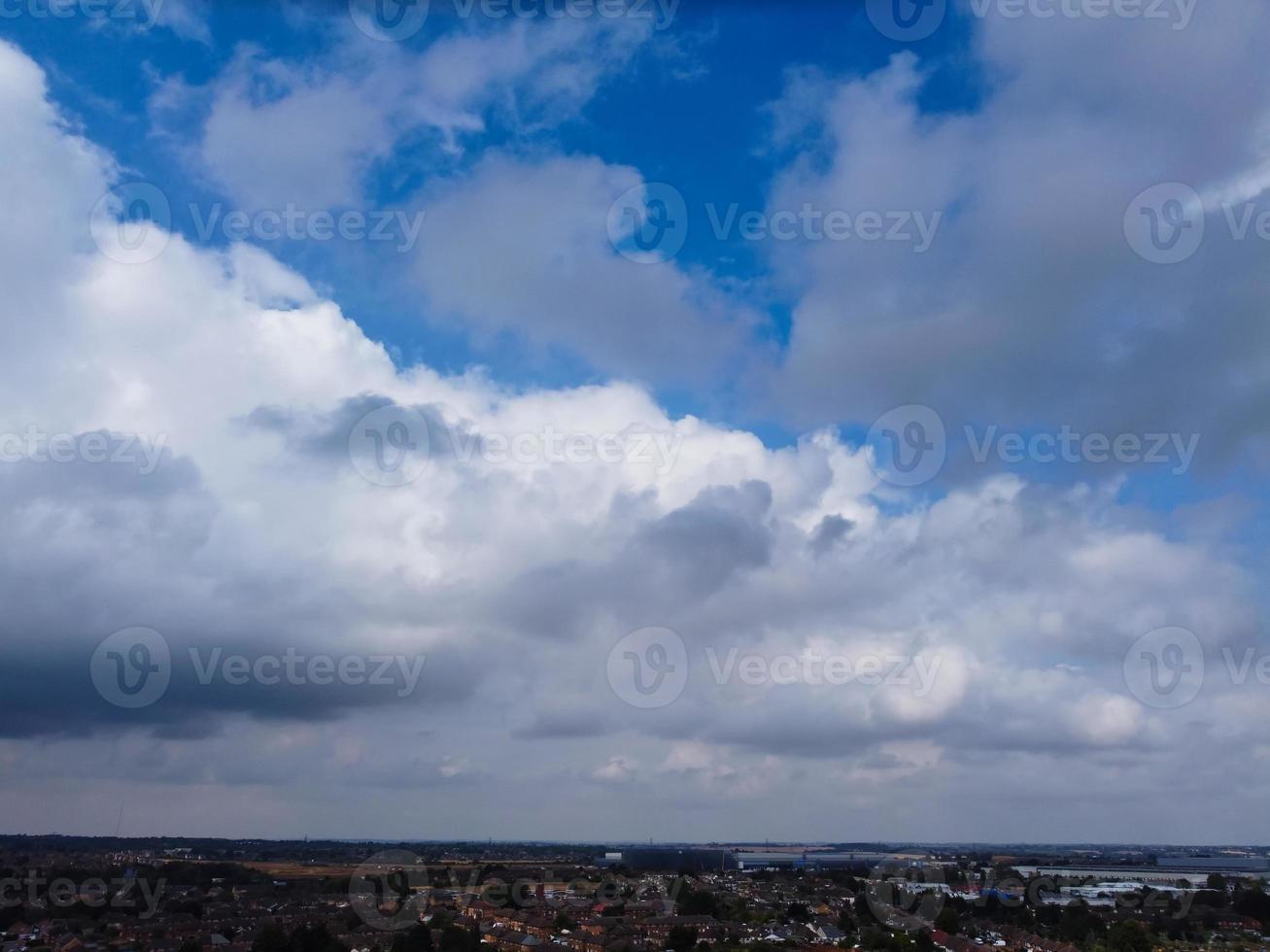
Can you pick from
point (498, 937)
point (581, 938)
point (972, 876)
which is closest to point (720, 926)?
point (581, 938)

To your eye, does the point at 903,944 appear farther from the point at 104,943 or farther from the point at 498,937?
the point at 104,943

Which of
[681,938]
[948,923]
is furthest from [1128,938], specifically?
[681,938]

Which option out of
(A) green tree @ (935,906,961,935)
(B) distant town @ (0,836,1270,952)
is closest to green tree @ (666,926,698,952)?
(B) distant town @ (0,836,1270,952)

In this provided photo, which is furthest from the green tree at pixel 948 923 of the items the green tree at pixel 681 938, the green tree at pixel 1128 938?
the green tree at pixel 681 938

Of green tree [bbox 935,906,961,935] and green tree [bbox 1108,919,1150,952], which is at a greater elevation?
green tree [bbox 1108,919,1150,952]

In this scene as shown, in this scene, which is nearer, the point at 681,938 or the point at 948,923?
the point at 681,938

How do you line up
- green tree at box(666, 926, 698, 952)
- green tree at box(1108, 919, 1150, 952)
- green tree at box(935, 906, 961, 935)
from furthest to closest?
green tree at box(935, 906, 961, 935)
green tree at box(666, 926, 698, 952)
green tree at box(1108, 919, 1150, 952)

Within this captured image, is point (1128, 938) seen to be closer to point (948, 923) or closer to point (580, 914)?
point (948, 923)

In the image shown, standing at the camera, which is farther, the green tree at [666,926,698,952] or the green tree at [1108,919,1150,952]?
the green tree at [666,926,698,952]

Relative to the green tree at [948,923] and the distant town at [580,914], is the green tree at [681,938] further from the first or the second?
the green tree at [948,923]

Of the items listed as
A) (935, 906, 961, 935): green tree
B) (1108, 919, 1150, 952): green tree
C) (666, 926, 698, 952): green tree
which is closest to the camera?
(1108, 919, 1150, 952): green tree

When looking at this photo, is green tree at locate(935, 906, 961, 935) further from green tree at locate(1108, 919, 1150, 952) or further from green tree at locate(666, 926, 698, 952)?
green tree at locate(666, 926, 698, 952)

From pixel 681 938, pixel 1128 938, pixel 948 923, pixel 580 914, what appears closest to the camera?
pixel 1128 938
